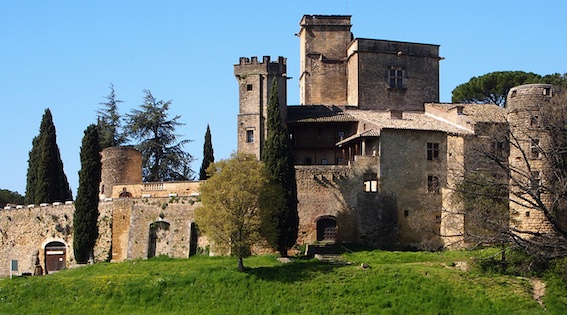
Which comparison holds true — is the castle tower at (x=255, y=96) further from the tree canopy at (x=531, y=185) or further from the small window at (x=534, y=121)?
the small window at (x=534, y=121)

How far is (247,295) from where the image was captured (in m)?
41.8

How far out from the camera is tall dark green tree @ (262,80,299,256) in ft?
160

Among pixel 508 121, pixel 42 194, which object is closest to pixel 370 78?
pixel 508 121

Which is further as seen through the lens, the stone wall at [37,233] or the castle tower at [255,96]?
the castle tower at [255,96]

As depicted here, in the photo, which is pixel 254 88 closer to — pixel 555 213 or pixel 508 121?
pixel 508 121

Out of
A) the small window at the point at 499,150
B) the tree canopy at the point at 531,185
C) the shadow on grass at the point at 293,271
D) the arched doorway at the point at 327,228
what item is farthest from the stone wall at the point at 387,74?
the shadow on grass at the point at 293,271

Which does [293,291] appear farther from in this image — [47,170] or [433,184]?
[47,170]

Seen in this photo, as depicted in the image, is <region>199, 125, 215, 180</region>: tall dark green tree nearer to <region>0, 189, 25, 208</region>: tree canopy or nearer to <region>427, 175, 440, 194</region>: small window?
<region>427, 175, 440, 194</region>: small window

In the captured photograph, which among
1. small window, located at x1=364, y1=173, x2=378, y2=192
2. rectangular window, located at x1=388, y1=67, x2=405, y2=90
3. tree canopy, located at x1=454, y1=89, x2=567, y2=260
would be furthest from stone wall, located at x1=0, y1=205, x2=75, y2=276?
tree canopy, located at x1=454, y1=89, x2=567, y2=260

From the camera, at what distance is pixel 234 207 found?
149ft

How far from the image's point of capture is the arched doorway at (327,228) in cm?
5331

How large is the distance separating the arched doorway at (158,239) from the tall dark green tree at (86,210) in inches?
125

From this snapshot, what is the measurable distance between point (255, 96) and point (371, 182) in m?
9.40

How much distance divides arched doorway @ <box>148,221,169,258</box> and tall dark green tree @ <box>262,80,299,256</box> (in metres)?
8.12
